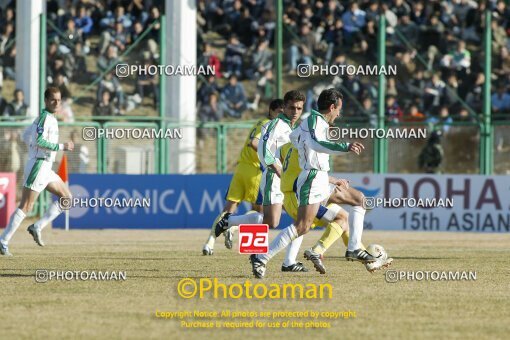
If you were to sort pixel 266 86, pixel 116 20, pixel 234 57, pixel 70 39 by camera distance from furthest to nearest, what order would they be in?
pixel 116 20
pixel 234 57
pixel 266 86
pixel 70 39

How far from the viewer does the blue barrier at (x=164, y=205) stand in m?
27.6

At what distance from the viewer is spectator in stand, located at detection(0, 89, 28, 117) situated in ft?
96.4

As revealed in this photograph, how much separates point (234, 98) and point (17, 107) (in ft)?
16.9

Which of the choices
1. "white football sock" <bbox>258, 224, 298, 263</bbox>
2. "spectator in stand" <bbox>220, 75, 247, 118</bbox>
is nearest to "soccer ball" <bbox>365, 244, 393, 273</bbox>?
"white football sock" <bbox>258, 224, 298, 263</bbox>

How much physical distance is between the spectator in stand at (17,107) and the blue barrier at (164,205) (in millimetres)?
3081

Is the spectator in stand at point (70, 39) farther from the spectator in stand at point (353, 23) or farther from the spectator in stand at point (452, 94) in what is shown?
the spectator in stand at point (452, 94)

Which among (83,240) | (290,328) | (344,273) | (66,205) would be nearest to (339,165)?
(83,240)

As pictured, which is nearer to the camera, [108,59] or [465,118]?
[465,118]

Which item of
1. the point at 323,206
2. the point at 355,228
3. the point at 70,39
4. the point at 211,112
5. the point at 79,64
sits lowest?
the point at 355,228

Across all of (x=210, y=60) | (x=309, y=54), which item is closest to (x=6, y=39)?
(x=210, y=60)

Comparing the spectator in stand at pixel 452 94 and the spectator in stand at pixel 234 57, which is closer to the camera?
the spectator in stand at pixel 452 94

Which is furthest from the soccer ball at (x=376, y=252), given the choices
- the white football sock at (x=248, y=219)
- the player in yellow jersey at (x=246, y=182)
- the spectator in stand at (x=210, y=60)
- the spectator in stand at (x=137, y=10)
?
the spectator in stand at (x=137, y=10)

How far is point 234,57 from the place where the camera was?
3209cm

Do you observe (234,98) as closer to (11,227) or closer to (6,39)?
(6,39)
